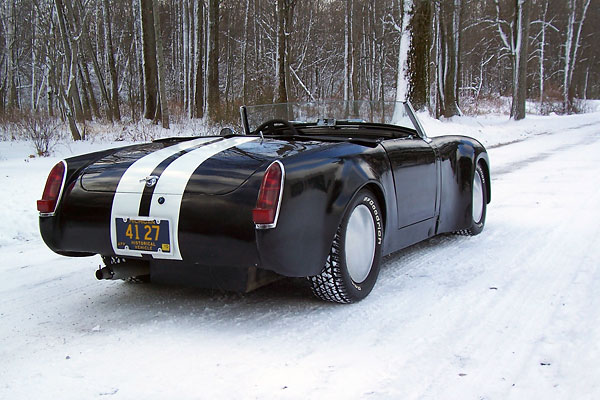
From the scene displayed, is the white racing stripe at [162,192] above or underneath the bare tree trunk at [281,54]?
underneath

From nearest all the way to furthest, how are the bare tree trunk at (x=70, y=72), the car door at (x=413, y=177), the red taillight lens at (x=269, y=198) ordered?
the red taillight lens at (x=269, y=198) < the car door at (x=413, y=177) < the bare tree trunk at (x=70, y=72)

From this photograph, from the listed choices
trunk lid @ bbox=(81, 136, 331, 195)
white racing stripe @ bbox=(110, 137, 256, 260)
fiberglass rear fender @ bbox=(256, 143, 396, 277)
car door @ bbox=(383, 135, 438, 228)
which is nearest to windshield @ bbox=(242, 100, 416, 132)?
car door @ bbox=(383, 135, 438, 228)

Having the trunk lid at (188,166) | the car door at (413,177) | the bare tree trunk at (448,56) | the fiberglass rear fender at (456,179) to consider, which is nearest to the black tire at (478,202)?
the fiberglass rear fender at (456,179)

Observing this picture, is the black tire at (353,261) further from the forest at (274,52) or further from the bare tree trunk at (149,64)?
the bare tree trunk at (149,64)

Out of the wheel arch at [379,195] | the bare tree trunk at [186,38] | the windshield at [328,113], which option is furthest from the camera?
the bare tree trunk at [186,38]

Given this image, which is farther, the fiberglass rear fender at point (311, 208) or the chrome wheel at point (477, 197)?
the chrome wheel at point (477, 197)

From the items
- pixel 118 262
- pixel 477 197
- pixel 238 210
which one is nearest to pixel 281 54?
pixel 477 197

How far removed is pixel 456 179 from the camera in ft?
15.6

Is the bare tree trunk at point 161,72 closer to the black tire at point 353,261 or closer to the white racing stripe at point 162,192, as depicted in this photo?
the white racing stripe at point 162,192

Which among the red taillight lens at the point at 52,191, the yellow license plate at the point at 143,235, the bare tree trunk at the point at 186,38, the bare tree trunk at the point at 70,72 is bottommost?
the yellow license plate at the point at 143,235

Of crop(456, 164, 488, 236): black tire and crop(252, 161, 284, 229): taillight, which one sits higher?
crop(252, 161, 284, 229): taillight

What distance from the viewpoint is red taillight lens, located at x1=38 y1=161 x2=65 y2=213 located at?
3234mm

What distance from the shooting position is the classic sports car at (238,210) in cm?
285

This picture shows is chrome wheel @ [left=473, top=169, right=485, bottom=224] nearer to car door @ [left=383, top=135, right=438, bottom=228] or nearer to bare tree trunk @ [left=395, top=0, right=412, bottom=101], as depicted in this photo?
car door @ [left=383, top=135, right=438, bottom=228]
